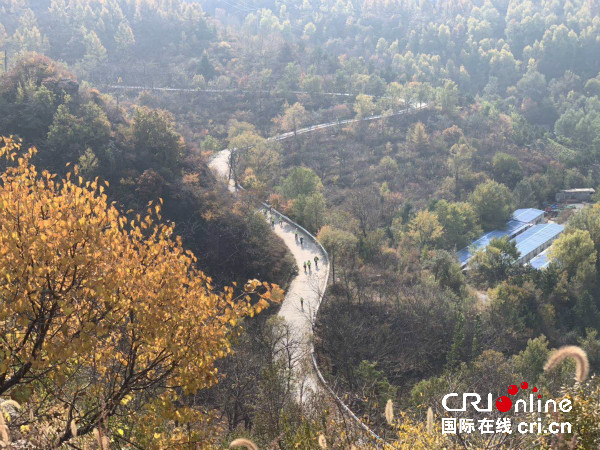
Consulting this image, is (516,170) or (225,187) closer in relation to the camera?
(225,187)

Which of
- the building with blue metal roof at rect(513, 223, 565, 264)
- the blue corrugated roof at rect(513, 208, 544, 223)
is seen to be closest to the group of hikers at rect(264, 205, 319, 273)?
the building with blue metal roof at rect(513, 223, 565, 264)

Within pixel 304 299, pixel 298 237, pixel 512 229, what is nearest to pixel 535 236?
pixel 512 229

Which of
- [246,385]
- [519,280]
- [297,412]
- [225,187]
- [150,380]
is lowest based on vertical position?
[519,280]

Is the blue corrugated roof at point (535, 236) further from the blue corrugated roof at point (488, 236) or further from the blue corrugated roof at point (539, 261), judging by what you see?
the blue corrugated roof at point (539, 261)

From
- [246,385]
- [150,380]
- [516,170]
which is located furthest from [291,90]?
[150,380]

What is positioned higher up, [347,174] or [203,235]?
[203,235]

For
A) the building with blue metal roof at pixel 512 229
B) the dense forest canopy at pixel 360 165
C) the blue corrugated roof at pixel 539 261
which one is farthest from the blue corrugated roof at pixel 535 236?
the dense forest canopy at pixel 360 165

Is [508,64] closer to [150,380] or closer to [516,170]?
[516,170]
